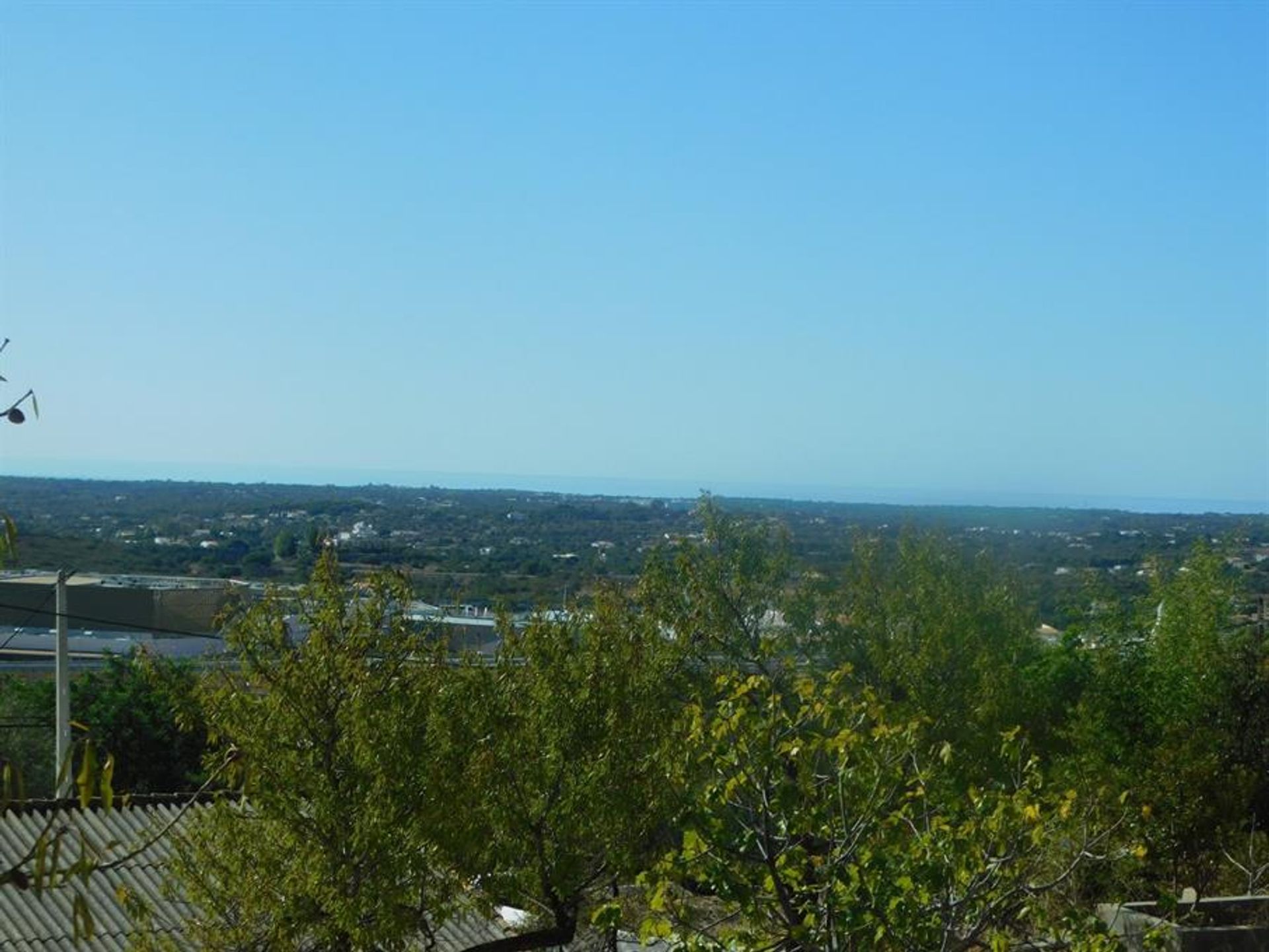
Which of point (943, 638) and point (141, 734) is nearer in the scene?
point (943, 638)

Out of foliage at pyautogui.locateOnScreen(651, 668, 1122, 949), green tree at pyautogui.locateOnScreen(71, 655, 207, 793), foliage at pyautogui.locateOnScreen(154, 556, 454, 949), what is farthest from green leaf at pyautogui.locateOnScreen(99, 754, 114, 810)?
green tree at pyautogui.locateOnScreen(71, 655, 207, 793)

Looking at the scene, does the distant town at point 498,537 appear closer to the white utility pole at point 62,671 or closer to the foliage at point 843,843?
the white utility pole at point 62,671

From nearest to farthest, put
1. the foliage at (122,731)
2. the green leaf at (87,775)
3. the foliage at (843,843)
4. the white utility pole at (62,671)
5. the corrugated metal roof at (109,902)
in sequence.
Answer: the green leaf at (87,775)
the foliage at (843,843)
the corrugated metal roof at (109,902)
the white utility pole at (62,671)
the foliage at (122,731)

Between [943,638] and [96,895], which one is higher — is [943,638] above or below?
above

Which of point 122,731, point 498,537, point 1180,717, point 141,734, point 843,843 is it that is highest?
point 843,843

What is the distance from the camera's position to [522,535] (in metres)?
69.4

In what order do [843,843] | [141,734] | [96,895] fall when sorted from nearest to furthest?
[843,843] → [96,895] → [141,734]

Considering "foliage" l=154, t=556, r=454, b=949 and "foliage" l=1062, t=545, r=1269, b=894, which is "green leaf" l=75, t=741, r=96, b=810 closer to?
"foliage" l=154, t=556, r=454, b=949

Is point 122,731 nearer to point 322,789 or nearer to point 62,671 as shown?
point 62,671

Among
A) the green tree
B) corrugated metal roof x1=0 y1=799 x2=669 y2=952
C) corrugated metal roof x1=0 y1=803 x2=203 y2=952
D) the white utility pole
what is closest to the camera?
corrugated metal roof x1=0 y1=799 x2=669 y2=952

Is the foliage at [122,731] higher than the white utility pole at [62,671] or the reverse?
the reverse

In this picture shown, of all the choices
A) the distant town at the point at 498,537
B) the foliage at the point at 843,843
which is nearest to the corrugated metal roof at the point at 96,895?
the distant town at the point at 498,537

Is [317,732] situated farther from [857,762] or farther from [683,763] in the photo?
[857,762]

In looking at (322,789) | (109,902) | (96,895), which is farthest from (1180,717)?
(96,895)
